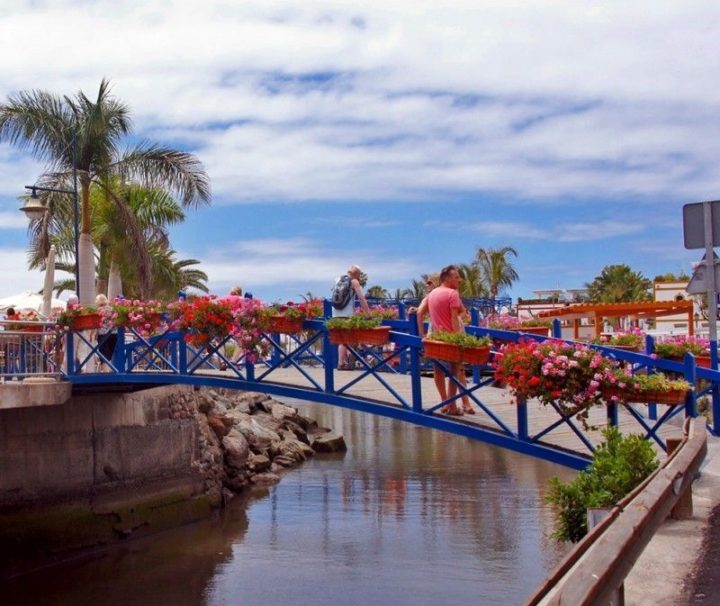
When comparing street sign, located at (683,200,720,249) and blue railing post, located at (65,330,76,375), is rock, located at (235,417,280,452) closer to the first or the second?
blue railing post, located at (65,330,76,375)

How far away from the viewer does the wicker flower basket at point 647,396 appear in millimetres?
9727

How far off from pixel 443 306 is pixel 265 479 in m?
13.9

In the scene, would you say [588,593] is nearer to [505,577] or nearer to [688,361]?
[688,361]

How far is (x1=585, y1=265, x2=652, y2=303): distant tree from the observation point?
68.4 m

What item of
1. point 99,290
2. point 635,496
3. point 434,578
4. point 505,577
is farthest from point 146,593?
point 99,290

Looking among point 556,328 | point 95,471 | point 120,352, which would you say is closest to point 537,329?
point 556,328

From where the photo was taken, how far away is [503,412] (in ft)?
41.6

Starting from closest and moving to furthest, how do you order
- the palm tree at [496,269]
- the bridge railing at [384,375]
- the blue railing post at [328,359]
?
the bridge railing at [384,375]
the blue railing post at [328,359]
the palm tree at [496,269]

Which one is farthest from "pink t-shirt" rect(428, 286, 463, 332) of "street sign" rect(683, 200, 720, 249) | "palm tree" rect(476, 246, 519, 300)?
"palm tree" rect(476, 246, 519, 300)

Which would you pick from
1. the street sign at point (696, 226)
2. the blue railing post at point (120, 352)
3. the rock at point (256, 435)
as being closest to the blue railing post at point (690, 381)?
the street sign at point (696, 226)

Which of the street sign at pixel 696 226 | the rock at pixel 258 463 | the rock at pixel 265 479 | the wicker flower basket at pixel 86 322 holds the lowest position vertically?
the rock at pixel 265 479

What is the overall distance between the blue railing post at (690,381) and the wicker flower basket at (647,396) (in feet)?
0.25

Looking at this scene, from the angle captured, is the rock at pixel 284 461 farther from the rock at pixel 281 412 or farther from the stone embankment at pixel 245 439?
the rock at pixel 281 412

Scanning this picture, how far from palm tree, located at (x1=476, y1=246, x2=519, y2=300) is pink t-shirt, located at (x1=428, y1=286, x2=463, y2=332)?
42765 millimetres
